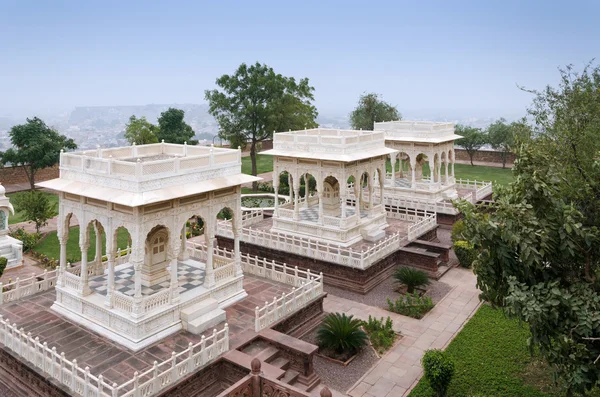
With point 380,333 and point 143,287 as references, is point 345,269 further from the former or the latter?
point 143,287

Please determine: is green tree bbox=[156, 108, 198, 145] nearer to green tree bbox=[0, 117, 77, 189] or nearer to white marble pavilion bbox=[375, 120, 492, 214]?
green tree bbox=[0, 117, 77, 189]

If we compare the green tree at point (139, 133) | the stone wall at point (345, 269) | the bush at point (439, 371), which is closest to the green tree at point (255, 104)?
the green tree at point (139, 133)

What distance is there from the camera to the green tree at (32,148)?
38.8 meters

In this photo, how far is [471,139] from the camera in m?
53.7

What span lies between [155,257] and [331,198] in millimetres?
11543

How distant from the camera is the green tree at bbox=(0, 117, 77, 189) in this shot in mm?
38812

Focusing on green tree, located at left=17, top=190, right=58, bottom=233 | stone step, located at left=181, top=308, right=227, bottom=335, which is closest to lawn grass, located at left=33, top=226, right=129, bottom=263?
green tree, located at left=17, top=190, right=58, bottom=233

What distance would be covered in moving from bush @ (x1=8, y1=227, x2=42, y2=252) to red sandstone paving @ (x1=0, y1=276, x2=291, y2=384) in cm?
974

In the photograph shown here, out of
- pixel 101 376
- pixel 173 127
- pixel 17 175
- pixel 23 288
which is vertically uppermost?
pixel 173 127

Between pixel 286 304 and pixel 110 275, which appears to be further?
pixel 286 304

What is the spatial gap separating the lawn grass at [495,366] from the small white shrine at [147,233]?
6899 millimetres

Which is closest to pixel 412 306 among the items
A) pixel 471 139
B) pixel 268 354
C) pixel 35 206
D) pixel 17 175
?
pixel 268 354

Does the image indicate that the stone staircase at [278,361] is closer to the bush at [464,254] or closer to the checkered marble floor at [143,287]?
the checkered marble floor at [143,287]

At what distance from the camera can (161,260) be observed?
15.7 metres
